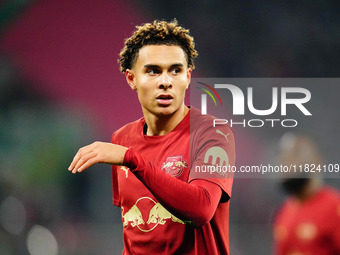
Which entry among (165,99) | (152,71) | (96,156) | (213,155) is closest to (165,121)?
(165,99)

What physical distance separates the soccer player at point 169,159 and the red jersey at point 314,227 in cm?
57

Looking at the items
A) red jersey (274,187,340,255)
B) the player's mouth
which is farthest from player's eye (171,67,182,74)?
red jersey (274,187,340,255)

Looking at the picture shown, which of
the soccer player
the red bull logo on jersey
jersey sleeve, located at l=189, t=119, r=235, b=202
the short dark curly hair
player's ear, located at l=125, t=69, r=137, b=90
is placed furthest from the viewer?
player's ear, located at l=125, t=69, r=137, b=90

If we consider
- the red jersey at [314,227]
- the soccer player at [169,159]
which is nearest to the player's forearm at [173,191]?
the soccer player at [169,159]

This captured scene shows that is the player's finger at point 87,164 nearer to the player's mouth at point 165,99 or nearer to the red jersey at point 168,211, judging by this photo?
the red jersey at point 168,211

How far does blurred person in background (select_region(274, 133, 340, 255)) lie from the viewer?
2.14m

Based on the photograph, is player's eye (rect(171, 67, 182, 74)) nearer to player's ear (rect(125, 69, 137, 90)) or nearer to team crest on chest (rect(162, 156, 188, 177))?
player's ear (rect(125, 69, 137, 90))

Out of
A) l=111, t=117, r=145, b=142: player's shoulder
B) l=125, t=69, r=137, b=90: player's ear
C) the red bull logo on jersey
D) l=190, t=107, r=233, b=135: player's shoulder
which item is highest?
l=125, t=69, r=137, b=90: player's ear

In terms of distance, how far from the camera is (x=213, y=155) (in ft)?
5.64

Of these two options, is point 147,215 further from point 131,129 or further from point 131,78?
point 131,78

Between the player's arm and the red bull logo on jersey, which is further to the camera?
the red bull logo on jersey

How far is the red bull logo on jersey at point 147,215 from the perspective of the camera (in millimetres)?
1770

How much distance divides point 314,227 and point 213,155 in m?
0.81

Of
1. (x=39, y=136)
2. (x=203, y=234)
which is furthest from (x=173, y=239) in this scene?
(x=39, y=136)
